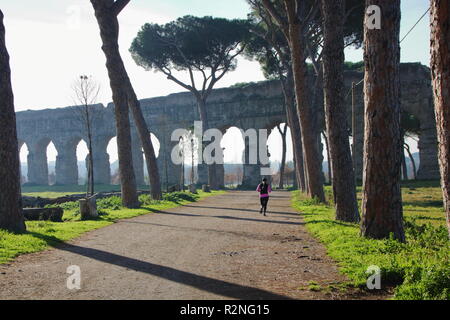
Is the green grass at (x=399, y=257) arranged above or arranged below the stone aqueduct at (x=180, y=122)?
below

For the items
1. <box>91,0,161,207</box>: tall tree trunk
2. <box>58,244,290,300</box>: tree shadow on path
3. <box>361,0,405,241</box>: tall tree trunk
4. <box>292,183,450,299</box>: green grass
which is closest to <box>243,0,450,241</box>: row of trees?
<box>361,0,405,241</box>: tall tree trunk

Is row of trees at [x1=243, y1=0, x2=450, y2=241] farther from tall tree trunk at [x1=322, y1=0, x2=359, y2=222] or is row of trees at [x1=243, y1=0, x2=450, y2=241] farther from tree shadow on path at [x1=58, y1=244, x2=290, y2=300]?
tree shadow on path at [x1=58, y1=244, x2=290, y2=300]

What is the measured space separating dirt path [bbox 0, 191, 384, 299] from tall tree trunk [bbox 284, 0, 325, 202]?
242 inches

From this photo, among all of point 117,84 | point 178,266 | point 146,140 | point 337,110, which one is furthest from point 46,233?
point 146,140

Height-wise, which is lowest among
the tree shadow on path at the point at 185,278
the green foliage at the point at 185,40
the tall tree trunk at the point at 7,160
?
the tree shadow on path at the point at 185,278

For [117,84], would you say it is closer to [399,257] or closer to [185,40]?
[399,257]

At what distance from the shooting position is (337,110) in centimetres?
1009

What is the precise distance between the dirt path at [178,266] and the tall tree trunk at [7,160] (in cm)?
147

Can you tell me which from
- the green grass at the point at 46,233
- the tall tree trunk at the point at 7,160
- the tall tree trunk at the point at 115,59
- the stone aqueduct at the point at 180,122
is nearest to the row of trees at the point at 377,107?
the tall tree trunk at the point at 115,59

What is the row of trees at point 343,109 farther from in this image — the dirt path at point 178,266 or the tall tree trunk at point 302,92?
the dirt path at point 178,266

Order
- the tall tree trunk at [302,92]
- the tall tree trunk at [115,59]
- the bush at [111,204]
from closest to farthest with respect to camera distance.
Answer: the tall tree trunk at [302,92]
the tall tree trunk at [115,59]
the bush at [111,204]

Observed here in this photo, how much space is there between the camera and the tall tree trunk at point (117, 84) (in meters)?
14.4

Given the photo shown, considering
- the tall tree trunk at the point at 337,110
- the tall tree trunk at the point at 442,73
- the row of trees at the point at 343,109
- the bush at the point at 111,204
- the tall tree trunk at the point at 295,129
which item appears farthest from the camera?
the tall tree trunk at the point at 295,129

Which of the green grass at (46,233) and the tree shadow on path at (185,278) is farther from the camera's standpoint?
the green grass at (46,233)
